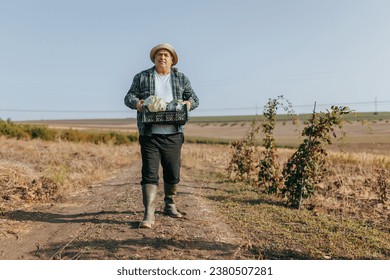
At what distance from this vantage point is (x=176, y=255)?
358 centimetres

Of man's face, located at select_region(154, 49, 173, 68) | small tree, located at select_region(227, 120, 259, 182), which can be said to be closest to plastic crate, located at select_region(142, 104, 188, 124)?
man's face, located at select_region(154, 49, 173, 68)

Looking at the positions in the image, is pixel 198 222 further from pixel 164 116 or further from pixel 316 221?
pixel 316 221

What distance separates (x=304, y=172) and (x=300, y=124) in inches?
48.9

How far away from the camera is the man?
15.3ft

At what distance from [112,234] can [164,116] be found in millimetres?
1501

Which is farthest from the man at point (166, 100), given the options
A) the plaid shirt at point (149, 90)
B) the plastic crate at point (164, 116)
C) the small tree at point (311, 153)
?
the small tree at point (311, 153)

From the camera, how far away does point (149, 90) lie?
186 inches

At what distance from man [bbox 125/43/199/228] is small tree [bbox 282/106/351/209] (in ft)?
8.67

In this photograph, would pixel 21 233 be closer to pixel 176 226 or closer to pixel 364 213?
pixel 176 226

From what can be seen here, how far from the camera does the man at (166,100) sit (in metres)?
4.67

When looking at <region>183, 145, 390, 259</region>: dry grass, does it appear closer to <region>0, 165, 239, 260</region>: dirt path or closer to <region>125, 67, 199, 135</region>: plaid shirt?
<region>0, 165, 239, 260</region>: dirt path

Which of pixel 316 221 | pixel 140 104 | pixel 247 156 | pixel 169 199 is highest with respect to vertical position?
pixel 140 104

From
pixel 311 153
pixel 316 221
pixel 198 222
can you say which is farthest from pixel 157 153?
pixel 311 153

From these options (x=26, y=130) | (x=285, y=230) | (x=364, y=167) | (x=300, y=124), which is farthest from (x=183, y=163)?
(x=26, y=130)
